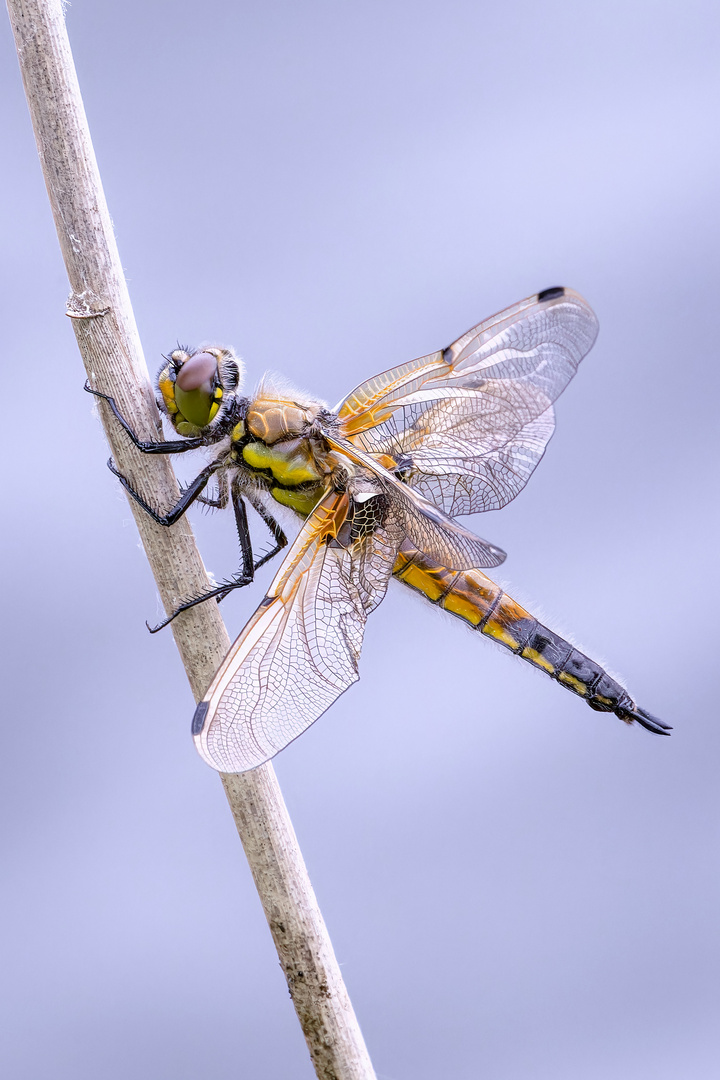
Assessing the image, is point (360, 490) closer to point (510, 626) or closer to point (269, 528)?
point (269, 528)

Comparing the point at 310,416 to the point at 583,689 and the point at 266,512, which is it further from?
the point at 583,689

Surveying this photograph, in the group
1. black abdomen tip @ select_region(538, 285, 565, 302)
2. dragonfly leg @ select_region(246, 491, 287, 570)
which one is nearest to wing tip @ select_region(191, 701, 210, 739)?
dragonfly leg @ select_region(246, 491, 287, 570)

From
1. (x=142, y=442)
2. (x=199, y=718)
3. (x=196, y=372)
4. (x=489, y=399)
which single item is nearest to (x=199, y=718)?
(x=199, y=718)

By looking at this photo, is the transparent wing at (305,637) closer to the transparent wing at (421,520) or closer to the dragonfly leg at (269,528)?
the transparent wing at (421,520)

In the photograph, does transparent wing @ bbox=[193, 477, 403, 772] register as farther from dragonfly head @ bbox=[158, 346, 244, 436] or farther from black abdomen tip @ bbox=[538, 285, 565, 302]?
black abdomen tip @ bbox=[538, 285, 565, 302]

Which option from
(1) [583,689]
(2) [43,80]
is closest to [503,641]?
(1) [583,689]

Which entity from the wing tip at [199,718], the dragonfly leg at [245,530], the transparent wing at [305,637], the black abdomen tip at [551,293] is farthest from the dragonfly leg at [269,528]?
the black abdomen tip at [551,293]
